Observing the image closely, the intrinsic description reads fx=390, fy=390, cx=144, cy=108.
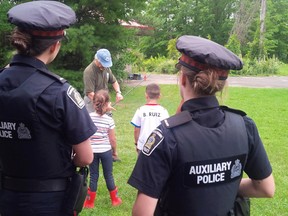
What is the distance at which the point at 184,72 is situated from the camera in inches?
75.6

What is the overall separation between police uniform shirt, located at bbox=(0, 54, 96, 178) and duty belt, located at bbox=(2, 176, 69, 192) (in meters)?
0.04

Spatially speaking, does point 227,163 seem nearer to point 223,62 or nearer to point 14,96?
point 223,62

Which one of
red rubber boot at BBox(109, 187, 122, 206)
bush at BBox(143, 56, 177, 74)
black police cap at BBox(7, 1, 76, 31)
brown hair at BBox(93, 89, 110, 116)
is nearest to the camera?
black police cap at BBox(7, 1, 76, 31)

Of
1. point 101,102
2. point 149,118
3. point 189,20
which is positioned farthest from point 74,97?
point 189,20

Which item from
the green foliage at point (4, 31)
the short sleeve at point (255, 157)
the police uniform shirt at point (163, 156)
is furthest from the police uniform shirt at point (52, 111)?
the green foliage at point (4, 31)

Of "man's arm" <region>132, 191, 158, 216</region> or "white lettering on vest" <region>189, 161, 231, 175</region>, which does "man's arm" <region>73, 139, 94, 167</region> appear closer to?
"man's arm" <region>132, 191, 158, 216</region>

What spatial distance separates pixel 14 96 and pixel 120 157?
15.8 ft

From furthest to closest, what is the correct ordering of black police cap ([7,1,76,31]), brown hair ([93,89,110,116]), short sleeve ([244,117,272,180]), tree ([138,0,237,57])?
1. tree ([138,0,237,57])
2. brown hair ([93,89,110,116])
3. black police cap ([7,1,76,31])
4. short sleeve ([244,117,272,180])

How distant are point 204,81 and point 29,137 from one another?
106cm

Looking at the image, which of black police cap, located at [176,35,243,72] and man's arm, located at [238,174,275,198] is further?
man's arm, located at [238,174,275,198]

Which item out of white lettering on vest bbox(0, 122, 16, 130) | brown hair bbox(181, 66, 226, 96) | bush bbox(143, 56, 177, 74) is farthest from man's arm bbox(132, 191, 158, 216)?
bush bbox(143, 56, 177, 74)

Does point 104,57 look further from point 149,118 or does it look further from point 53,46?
point 53,46

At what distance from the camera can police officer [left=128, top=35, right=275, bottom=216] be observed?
1829 mm

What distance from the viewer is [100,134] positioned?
4.50 m
